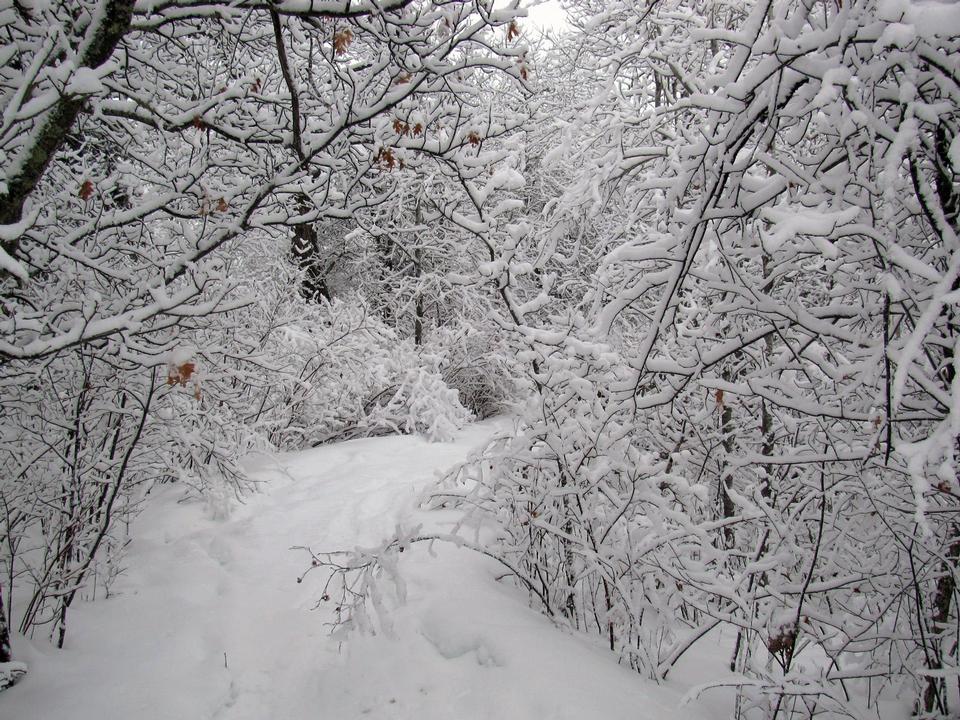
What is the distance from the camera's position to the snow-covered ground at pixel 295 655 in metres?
2.39

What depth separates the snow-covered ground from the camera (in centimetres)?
239

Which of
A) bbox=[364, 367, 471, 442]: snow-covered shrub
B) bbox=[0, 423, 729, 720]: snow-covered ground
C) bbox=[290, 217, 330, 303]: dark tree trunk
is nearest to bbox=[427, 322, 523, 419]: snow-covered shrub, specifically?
bbox=[364, 367, 471, 442]: snow-covered shrub

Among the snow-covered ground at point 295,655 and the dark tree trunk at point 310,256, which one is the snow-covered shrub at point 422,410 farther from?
the snow-covered ground at point 295,655

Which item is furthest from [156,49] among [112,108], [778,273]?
[778,273]

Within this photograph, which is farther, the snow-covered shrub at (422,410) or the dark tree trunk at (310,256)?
the dark tree trunk at (310,256)

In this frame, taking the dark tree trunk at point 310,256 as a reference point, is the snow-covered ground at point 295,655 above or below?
below

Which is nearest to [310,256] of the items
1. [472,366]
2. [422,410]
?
[472,366]

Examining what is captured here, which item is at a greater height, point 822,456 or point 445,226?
point 445,226

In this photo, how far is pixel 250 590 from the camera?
349cm

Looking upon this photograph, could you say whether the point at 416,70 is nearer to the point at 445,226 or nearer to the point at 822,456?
the point at 822,456

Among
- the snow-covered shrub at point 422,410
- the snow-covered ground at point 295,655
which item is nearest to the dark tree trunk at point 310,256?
the snow-covered shrub at point 422,410

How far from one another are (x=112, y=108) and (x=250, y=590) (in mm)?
2815

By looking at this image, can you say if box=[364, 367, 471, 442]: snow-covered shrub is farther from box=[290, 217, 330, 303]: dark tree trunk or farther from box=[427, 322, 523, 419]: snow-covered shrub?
box=[290, 217, 330, 303]: dark tree trunk

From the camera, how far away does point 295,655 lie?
9.59 ft
